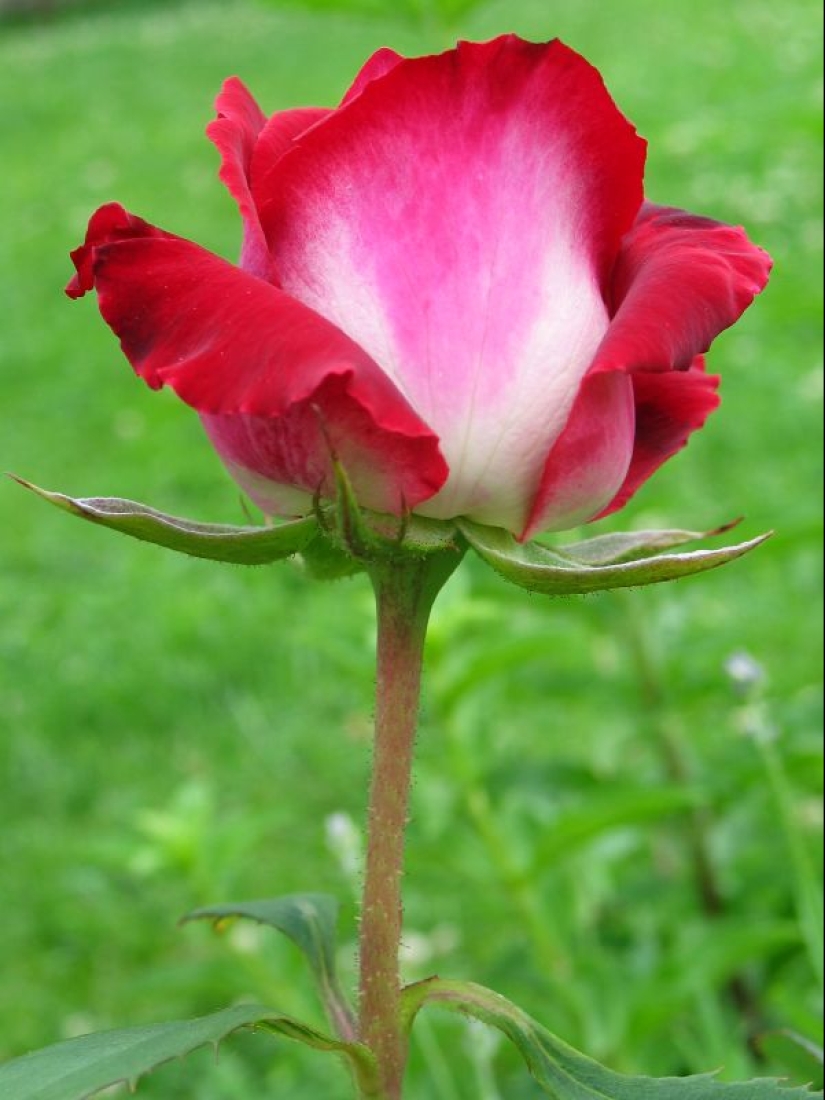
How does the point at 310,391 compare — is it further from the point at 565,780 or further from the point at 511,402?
the point at 565,780

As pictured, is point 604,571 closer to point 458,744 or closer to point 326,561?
point 326,561

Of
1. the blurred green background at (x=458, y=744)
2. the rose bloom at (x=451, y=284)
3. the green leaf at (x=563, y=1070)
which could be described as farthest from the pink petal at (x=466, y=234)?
the blurred green background at (x=458, y=744)

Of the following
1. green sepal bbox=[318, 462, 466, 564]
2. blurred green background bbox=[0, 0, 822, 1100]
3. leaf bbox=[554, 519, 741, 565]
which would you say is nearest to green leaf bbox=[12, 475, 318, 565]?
green sepal bbox=[318, 462, 466, 564]

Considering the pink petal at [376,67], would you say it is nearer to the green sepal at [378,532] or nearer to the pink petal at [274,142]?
the pink petal at [274,142]

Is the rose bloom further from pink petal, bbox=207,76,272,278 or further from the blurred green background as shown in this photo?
the blurred green background

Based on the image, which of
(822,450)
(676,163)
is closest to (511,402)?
(822,450)

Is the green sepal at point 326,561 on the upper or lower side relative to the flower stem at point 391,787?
upper

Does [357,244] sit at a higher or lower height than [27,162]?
lower

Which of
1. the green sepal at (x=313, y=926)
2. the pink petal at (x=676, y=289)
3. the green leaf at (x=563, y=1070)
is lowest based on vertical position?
the green leaf at (x=563, y=1070)
